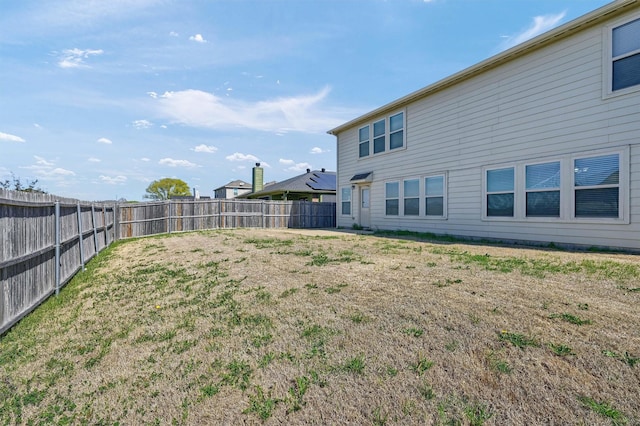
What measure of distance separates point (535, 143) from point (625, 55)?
7.31 feet

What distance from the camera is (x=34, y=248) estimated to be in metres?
4.25

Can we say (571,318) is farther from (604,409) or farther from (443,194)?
(443,194)

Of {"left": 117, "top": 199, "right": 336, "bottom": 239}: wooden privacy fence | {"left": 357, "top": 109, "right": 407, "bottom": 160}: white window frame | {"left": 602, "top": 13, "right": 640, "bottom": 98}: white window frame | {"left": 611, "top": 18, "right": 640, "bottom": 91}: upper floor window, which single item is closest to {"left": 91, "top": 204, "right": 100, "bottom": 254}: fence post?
{"left": 117, "top": 199, "right": 336, "bottom": 239}: wooden privacy fence

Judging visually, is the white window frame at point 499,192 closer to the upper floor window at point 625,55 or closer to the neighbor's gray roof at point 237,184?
the upper floor window at point 625,55

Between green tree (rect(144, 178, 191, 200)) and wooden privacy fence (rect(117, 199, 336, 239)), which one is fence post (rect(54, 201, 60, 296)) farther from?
green tree (rect(144, 178, 191, 200))

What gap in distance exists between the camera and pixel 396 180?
1223 centimetres

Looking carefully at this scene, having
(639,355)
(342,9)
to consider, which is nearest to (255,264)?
(639,355)

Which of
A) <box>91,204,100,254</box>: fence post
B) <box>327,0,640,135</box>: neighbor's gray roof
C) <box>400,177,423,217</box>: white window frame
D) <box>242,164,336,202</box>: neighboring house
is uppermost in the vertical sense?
<box>327,0,640,135</box>: neighbor's gray roof

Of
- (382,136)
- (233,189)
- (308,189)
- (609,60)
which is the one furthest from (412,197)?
(233,189)

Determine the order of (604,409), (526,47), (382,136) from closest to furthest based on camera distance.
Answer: (604,409), (526,47), (382,136)

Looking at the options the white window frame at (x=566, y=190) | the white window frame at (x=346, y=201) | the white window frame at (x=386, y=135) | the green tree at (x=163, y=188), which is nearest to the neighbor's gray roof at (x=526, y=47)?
the white window frame at (x=386, y=135)

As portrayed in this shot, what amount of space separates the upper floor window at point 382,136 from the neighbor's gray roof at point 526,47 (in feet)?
1.60

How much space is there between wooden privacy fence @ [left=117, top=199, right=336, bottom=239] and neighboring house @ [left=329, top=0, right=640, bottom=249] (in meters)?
7.08

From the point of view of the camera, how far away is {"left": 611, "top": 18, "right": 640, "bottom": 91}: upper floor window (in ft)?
21.1
